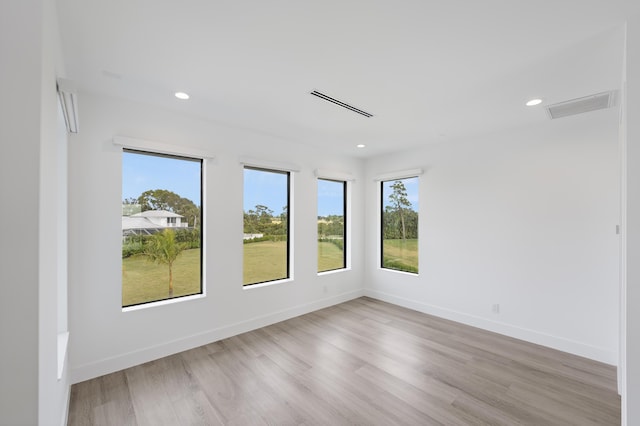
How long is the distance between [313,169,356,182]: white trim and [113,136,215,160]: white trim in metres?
1.71

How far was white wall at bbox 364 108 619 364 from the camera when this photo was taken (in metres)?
2.90

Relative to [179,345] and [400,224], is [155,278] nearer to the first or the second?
[179,345]

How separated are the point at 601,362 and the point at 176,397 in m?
4.13

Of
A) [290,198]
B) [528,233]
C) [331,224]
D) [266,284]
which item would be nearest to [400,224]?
[331,224]

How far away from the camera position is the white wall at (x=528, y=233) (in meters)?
2.90

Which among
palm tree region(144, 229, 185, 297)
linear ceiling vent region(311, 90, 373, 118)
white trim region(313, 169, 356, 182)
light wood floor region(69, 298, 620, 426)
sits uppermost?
linear ceiling vent region(311, 90, 373, 118)

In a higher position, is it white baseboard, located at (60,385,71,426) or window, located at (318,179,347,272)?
window, located at (318,179,347,272)

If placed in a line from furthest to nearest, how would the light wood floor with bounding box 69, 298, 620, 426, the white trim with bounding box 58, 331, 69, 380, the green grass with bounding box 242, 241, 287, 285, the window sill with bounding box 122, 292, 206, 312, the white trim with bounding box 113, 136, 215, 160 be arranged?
1. the green grass with bounding box 242, 241, 287, 285
2. the window sill with bounding box 122, 292, 206, 312
3. the white trim with bounding box 113, 136, 215, 160
4. the light wood floor with bounding box 69, 298, 620, 426
5. the white trim with bounding box 58, 331, 69, 380

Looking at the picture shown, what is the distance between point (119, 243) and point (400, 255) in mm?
3958

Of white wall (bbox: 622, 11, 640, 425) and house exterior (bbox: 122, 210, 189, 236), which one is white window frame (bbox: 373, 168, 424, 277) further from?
house exterior (bbox: 122, 210, 189, 236)

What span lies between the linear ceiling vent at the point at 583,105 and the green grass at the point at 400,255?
2440 millimetres

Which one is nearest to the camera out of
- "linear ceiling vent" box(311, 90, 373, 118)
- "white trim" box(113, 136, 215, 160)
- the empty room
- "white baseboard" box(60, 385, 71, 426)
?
the empty room

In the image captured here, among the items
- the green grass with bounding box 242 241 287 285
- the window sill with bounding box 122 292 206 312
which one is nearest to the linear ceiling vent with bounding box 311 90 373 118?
the green grass with bounding box 242 241 287 285

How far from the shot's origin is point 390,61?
202cm
